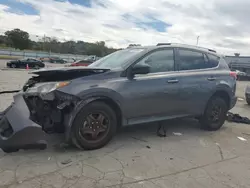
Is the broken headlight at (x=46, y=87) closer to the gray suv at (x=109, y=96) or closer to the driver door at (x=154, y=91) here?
the gray suv at (x=109, y=96)

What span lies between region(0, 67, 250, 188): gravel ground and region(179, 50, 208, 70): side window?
1.46 metres

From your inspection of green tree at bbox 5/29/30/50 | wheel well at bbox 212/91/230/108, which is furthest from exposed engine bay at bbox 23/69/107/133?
green tree at bbox 5/29/30/50

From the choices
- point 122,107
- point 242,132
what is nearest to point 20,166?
point 122,107

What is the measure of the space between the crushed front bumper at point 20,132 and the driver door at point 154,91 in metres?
1.51

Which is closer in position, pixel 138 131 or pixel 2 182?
pixel 2 182

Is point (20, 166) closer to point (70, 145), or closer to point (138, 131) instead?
point (70, 145)

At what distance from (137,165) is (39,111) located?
5.76 ft

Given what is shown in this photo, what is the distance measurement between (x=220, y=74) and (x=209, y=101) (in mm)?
678

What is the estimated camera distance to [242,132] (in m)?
6.12

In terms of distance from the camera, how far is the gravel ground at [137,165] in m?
3.29

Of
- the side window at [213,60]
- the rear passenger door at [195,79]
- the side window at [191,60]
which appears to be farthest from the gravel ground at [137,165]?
the side window at [213,60]

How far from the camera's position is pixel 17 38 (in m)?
80.0

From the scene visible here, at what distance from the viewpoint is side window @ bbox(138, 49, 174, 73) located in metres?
4.87

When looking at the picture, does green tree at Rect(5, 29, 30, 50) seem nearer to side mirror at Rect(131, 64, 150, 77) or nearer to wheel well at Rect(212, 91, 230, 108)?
wheel well at Rect(212, 91, 230, 108)
